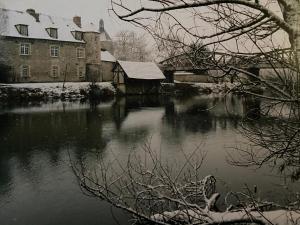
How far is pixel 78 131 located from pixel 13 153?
17.2 feet

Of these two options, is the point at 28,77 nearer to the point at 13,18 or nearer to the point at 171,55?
the point at 13,18

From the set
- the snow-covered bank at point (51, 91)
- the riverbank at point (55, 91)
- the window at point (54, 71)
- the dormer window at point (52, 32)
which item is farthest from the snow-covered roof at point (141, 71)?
the dormer window at point (52, 32)

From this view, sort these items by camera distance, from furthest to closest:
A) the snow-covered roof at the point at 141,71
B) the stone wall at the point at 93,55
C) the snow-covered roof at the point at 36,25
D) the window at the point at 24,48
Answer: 1. the stone wall at the point at 93,55
2. the snow-covered roof at the point at 141,71
3. the window at the point at 24,48
4. the snow-covered roof at the point at 36,25

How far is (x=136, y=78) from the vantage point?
48.8m

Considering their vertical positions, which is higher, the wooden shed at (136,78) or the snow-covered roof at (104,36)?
the snow-covered roof at (104,36)

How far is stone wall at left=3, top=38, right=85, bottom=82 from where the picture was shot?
4281 centimetres

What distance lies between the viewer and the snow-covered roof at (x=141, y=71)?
4919 cm

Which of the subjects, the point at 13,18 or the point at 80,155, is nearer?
the point at 80,155

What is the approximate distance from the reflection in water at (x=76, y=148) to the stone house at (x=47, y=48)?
17.7 m

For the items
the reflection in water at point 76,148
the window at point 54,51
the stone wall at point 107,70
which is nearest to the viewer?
the reflection in water at point 76,148

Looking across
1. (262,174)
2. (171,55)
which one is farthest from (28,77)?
(171,55)

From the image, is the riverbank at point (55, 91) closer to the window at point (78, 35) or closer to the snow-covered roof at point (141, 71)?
the snow-covered roof at point (141, 71)

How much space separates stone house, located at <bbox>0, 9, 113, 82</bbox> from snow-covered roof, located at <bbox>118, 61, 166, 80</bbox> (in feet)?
13.2

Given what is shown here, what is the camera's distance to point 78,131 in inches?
765
